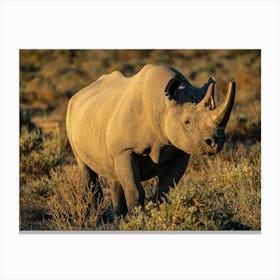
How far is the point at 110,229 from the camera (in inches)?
333

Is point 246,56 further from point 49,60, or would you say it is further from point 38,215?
point 38,215

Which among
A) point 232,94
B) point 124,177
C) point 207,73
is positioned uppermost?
point 207,73

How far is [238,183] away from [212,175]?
854 millimetres

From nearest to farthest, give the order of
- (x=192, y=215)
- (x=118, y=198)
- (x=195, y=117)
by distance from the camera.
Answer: (x=195, y=117)
(x=192, y=215)
(x=118, y=198)

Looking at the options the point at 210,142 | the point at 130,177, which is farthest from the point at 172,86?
the point at 130,177

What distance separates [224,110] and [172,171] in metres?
1.57

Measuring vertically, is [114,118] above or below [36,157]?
above

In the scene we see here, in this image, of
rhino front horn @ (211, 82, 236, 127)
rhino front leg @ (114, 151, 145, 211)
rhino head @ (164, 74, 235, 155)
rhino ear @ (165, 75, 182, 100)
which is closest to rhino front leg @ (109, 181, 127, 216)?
rhino front leg @ (114, 151, 145, 211)

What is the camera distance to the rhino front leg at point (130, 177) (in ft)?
26.9

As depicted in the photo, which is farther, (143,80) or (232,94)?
(143,80)

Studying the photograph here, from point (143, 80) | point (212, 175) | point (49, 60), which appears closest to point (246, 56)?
point (49, 60)

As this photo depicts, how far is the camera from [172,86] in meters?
7.85

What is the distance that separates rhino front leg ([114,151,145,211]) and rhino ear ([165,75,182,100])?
0.85 metres

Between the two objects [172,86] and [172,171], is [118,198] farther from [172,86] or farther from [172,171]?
[172,86]
